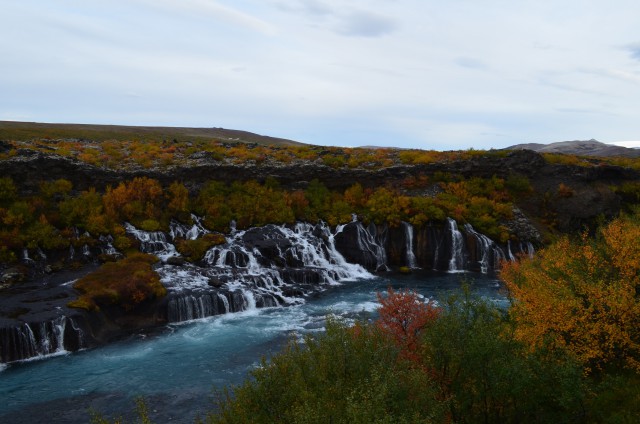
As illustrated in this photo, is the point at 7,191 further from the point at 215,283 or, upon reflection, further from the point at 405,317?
the point at 405,317

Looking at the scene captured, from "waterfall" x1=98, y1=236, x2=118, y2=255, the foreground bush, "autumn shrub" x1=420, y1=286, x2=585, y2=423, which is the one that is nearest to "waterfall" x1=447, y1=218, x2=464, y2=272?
the foreground bush

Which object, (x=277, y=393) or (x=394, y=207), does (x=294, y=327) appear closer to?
(x=277, y=393)

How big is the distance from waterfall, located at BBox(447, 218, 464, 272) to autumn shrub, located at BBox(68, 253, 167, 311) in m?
35.2

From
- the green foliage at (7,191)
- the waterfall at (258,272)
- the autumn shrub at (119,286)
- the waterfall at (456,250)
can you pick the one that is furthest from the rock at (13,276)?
the waterfall at (456,250)

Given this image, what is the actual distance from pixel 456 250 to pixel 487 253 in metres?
3.87

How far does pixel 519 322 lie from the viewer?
2364 centimetres

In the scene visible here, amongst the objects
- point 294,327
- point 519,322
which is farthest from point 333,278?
point 519,322

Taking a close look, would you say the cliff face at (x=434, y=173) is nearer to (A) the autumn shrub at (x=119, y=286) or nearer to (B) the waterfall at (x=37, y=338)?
(A) the autumn shrub at (x=119, y=286)

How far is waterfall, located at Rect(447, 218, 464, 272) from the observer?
195 feet

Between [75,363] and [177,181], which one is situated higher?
[177,181]

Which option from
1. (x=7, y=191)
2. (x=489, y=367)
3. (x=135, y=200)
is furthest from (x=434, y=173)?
(x=489, y=367)

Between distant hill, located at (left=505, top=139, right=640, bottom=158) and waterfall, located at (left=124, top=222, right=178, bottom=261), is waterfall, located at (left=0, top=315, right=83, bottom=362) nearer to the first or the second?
waterfall, located at (left=124, top=222, right=178, bottom=261)

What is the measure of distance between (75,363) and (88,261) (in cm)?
1797

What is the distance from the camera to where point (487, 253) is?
59906 millimetres
